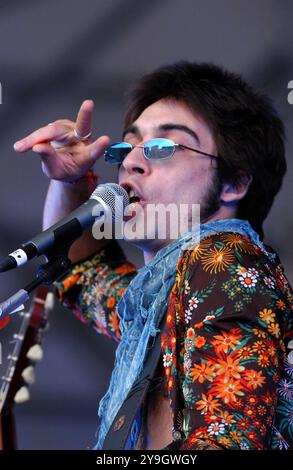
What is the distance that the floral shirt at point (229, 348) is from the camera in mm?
1414

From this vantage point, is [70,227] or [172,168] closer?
[70,227]

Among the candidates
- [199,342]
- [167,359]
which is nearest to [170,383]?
[167,359]

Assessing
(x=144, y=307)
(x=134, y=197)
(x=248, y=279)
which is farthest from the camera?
(x=134, y=197)

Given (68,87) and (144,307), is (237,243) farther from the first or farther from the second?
(68,87)

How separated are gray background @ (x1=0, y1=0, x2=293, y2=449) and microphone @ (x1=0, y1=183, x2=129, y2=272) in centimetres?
118

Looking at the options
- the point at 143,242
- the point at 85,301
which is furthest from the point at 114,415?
the point at 85,301

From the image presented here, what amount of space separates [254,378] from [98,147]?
82cm

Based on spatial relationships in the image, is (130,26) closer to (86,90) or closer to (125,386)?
(86,90)

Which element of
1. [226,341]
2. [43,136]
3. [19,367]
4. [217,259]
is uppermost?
[43,136]

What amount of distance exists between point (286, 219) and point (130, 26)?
0.90 meters

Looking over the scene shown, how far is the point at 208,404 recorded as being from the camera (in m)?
1.43

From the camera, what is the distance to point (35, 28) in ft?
9.34

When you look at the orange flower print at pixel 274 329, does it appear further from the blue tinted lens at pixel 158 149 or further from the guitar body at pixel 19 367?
the guitar body at pixel 19 367

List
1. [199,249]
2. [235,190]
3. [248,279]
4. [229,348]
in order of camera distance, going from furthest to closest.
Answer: [235,190] < [199,249] < [248,279] < [229,348]
